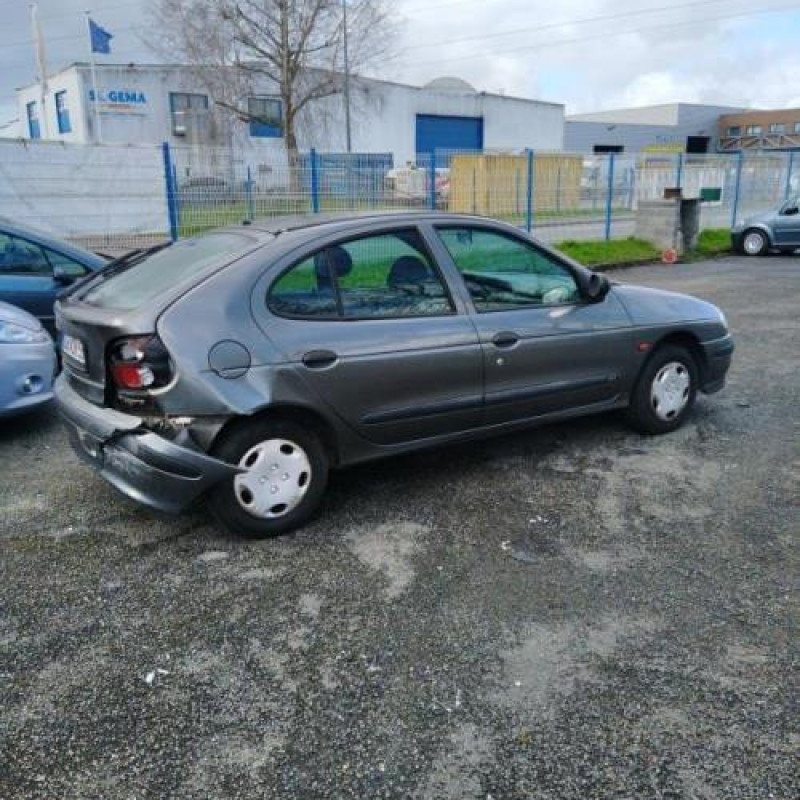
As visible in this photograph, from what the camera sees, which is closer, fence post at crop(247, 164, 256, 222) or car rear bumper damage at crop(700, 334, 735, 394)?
car rear bumper damage at crop(700, 334, 735, 394)

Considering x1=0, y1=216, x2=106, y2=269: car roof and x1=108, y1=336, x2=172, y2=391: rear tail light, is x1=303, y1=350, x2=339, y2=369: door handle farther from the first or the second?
x1=0, y1=216, x2=106, y2=269: car roof

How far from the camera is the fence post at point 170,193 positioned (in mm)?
12180

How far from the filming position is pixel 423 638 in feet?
10.1

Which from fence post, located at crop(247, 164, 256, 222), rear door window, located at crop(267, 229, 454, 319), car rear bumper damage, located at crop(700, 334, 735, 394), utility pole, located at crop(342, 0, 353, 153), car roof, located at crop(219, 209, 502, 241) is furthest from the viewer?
utility pole, located at crop(342, 0, 353, 153)

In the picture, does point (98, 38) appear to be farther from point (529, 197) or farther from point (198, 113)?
point (529, 197)

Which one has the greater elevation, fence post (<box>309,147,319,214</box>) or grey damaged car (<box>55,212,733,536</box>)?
fence post (<box>309,147,319,214</box>)

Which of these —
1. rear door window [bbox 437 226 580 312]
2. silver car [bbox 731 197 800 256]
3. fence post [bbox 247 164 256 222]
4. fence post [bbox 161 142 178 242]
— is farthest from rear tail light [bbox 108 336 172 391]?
silver car [bbox 731 197 800 256]

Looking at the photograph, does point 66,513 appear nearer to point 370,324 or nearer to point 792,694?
point 370,324

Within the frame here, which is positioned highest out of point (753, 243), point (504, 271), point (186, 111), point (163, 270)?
point (186, 111)

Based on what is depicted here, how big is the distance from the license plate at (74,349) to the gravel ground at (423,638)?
2.87ft

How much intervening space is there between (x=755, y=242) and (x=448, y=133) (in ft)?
108

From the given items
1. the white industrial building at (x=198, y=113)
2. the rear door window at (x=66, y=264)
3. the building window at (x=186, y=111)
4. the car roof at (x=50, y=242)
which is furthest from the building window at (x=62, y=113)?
the rear door window at (x=66, y=264)

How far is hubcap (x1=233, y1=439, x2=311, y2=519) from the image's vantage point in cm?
379

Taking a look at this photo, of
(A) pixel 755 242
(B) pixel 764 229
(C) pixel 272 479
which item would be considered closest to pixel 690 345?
(C) pixel 272 479
